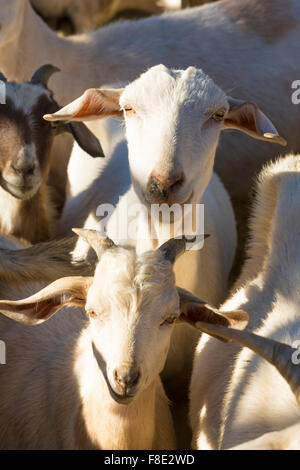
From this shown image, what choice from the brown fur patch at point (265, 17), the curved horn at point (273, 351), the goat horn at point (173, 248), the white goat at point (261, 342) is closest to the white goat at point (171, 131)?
the goat horn at point (173, 248)

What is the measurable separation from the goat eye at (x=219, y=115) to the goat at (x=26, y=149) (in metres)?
0.90

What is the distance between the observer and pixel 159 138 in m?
2.97

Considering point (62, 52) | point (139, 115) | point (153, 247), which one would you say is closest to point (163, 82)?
point (139, 115)

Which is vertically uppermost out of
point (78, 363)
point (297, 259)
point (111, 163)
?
point (111, 163)

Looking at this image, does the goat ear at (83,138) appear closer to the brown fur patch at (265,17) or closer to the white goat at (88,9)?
the brown fur patch at (265,17)

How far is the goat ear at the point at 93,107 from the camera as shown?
3287 mm

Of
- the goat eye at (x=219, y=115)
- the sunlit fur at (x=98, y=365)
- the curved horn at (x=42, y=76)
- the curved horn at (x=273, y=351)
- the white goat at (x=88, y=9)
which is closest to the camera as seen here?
the curved horn at (x=273, y=351)

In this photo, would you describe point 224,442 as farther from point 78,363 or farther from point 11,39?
point 11,39

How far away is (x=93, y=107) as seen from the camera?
3344 mm

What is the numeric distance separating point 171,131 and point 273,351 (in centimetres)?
90

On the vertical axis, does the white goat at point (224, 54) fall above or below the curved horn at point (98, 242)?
above

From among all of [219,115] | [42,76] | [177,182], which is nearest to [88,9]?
[42,76]

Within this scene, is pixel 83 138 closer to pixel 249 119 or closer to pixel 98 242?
pixel 249 119

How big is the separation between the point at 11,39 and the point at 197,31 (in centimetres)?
135
